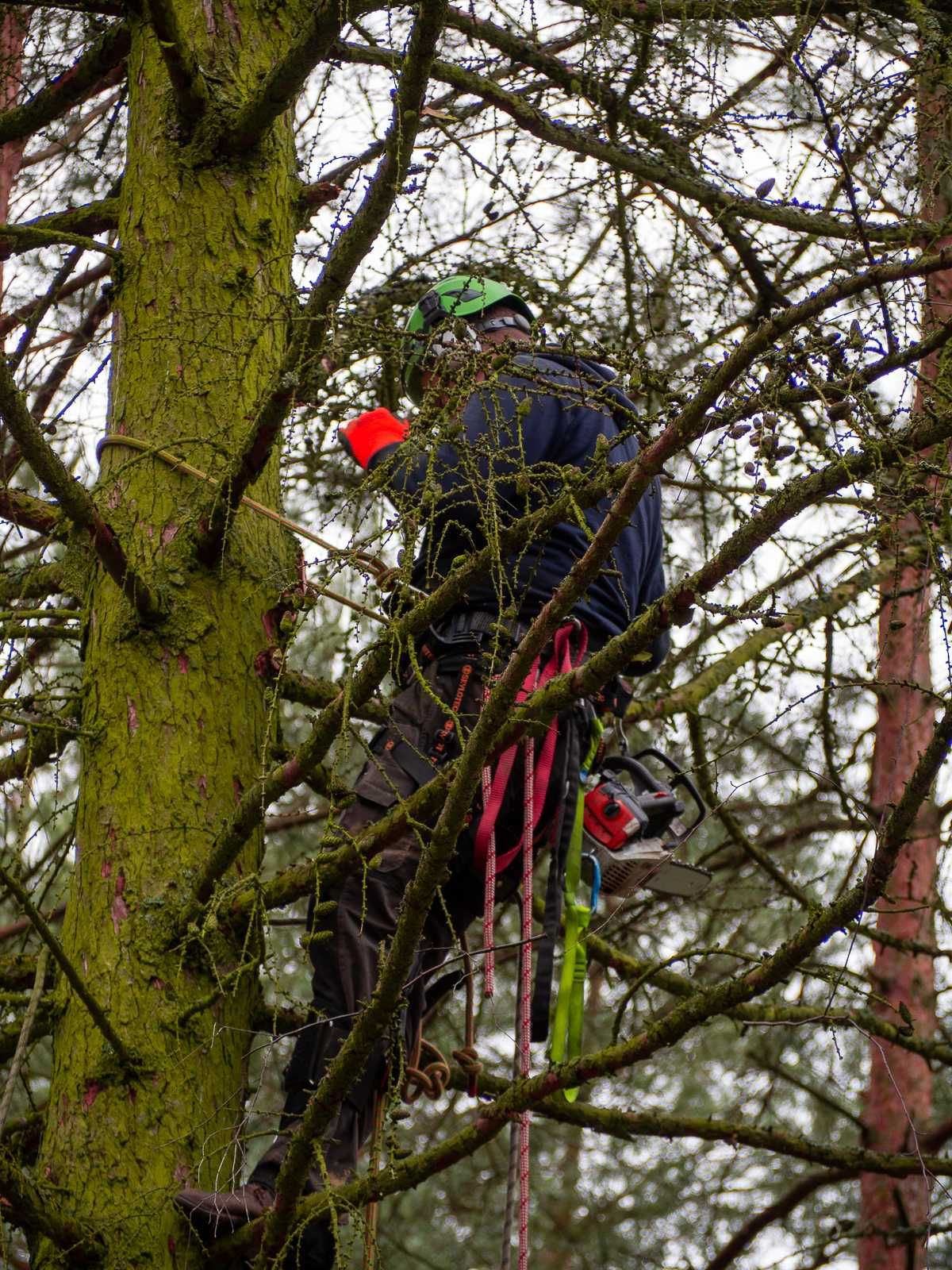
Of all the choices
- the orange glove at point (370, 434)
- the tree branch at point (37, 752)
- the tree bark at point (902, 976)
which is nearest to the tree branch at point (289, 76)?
the orange glove at point (370, 434)

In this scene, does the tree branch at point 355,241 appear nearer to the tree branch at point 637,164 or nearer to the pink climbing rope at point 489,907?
the pink climbing rope at point 489,907

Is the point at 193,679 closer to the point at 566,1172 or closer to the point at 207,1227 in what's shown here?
the point at 207,1227

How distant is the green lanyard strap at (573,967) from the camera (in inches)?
110

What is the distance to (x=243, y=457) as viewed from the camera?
289 centimetres

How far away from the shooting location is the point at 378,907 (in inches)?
121

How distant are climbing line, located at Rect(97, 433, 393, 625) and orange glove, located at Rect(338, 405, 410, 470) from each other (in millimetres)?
235

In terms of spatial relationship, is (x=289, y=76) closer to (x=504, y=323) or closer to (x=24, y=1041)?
(x=504, y=323)

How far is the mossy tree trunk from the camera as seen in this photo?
2.76 metres

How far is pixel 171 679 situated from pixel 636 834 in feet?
3.35

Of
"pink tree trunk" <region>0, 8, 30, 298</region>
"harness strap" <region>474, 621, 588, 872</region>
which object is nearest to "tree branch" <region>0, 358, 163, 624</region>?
"harness strap" <region>474, 621, 588, 872</region>

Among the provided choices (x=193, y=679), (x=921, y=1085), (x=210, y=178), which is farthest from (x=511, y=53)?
(x=921, y=1085)

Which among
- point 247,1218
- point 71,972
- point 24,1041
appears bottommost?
point 247,1218

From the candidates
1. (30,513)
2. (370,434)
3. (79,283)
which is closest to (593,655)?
(370,434)

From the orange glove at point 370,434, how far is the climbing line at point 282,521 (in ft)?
0.77
